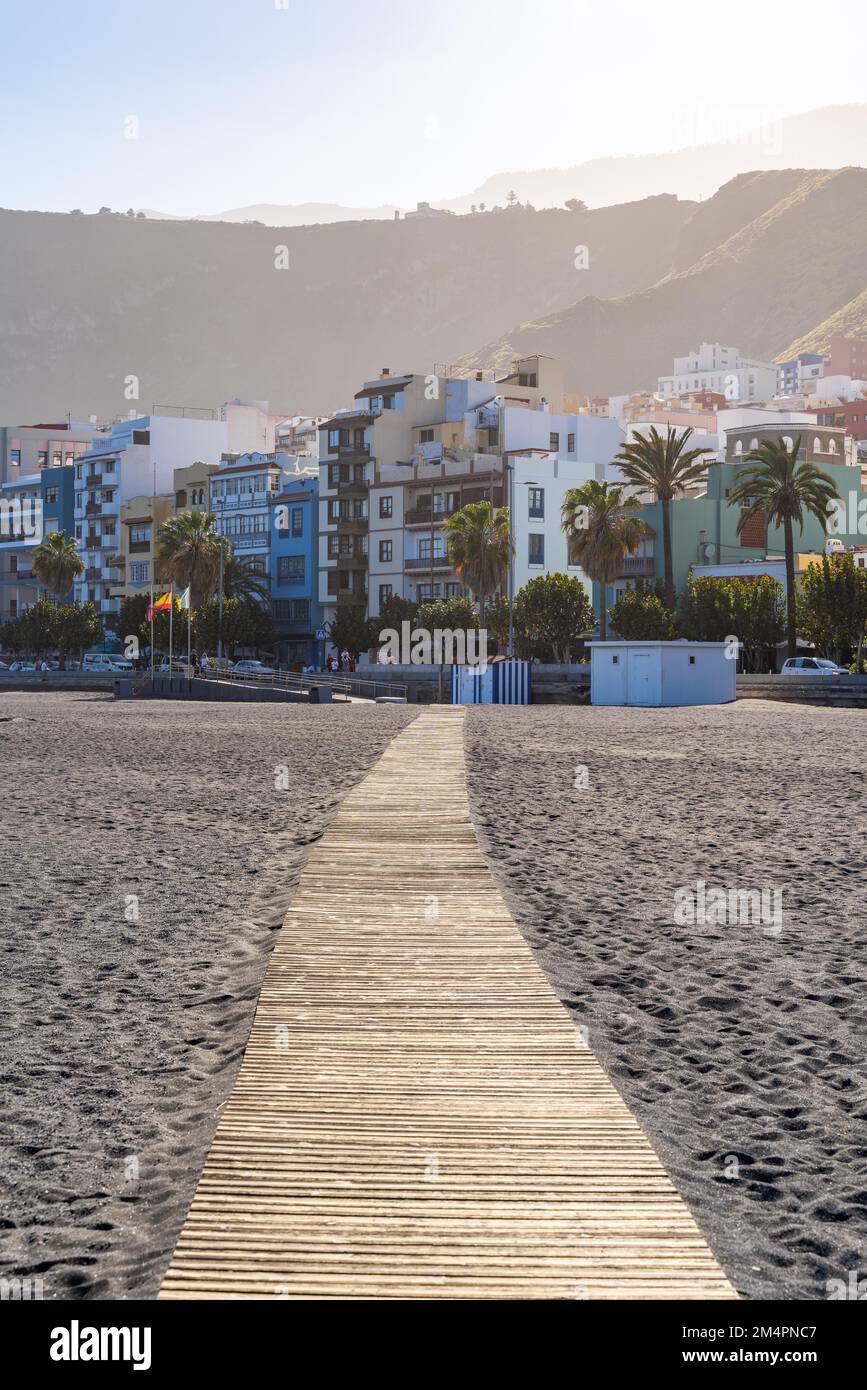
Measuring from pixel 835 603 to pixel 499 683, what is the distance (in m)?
16.0

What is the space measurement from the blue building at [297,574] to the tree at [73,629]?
46.6 ft

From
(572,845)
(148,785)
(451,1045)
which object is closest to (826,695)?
(148,785)

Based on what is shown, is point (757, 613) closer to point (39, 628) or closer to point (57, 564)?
point (57, 564)

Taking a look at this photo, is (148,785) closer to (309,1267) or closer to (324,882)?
(324,882)

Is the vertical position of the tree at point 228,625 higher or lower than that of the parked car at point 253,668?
higher

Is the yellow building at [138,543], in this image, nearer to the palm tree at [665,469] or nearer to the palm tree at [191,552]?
the palm tree at [191,552]

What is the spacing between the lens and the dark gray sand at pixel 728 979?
17.6 feet

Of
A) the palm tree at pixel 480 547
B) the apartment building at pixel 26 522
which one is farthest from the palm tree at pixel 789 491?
the apartment building at pixel 26 522

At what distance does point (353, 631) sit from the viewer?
90.1m

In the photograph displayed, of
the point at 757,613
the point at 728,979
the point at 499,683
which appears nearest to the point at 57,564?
the point at 499,683

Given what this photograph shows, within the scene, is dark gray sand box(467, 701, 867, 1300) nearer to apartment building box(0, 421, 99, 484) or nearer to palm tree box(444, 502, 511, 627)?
palm tree box(444, 502, 511, 627)

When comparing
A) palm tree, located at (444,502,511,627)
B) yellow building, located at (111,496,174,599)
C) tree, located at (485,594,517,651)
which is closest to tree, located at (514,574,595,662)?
tree, located at (485,594,517,651)

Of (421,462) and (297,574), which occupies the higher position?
(421,462)

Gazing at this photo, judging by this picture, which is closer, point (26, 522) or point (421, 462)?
point (421, 462)
